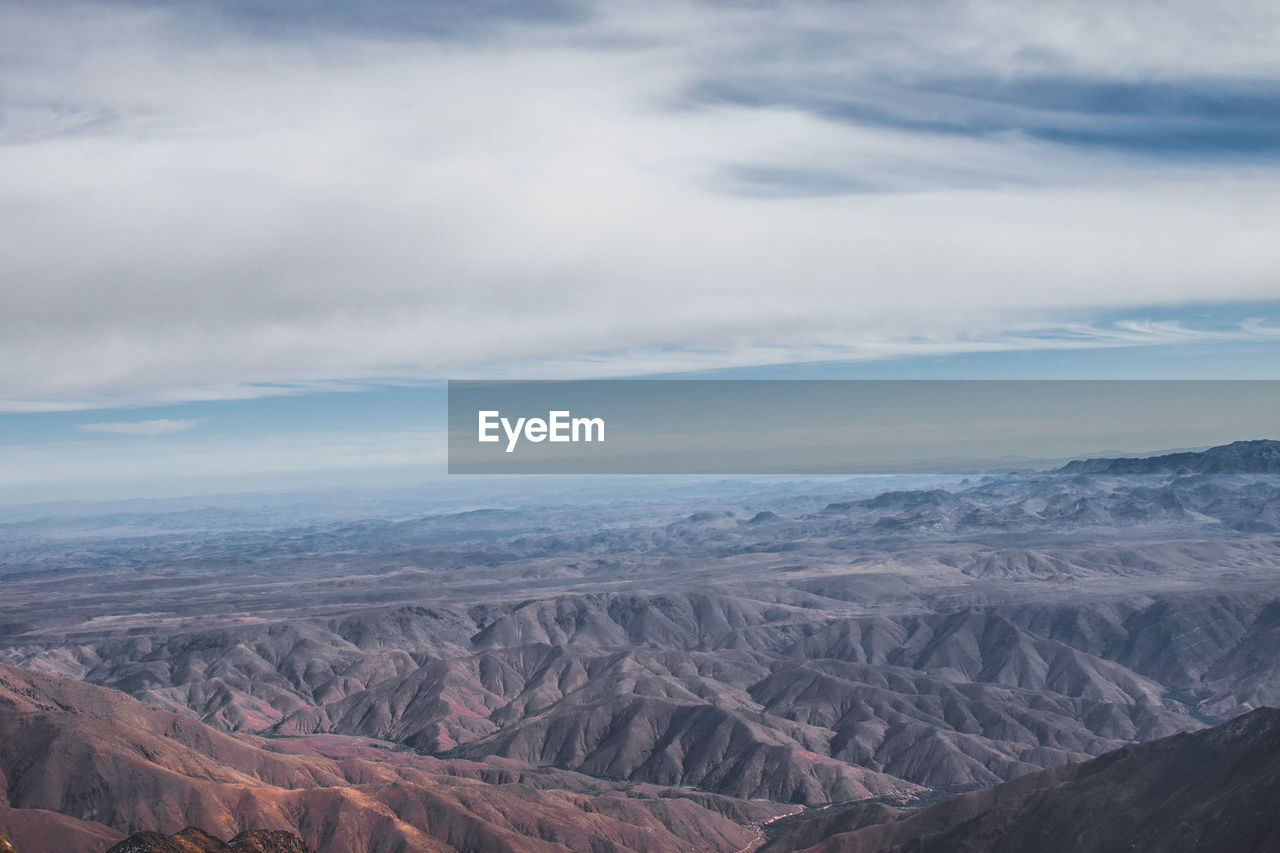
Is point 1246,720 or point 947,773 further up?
point 1246,720

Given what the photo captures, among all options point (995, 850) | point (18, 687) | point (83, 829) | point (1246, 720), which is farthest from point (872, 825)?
point (18, 687)

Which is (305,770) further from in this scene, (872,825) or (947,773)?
(947,773)

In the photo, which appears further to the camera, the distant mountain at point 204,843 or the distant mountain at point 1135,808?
the distant mountain at point 1135,808

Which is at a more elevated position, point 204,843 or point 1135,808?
point 204,843

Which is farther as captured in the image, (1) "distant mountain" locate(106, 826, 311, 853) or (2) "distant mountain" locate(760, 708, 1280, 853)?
(2) "distant mountain" locate(760, 708, 1280, 853)
